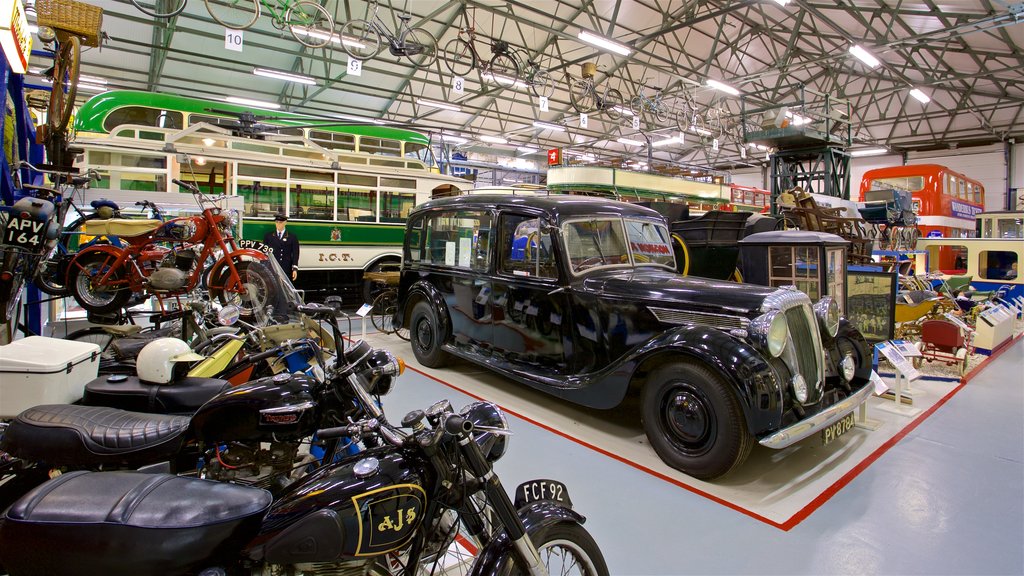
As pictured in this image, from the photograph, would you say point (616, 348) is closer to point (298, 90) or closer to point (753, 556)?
point (753, 556)

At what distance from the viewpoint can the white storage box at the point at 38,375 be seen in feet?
6.27

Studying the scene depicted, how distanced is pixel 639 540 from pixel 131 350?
10.2 feet

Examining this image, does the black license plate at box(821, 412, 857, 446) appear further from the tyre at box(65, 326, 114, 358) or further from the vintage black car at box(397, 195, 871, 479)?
the tyre at box(65, 326, 114, 358)

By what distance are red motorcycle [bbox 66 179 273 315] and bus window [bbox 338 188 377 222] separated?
270 centimetres

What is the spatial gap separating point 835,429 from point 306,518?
9.53 feet

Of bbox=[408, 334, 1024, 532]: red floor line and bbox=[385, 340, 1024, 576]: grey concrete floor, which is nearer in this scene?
bbox=[385, 340, 1024, 576]: grey concrete floor

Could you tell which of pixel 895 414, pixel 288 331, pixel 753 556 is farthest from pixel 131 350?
pixel 895 414

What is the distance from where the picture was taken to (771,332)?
2.70 m

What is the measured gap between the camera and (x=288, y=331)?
3332 mm

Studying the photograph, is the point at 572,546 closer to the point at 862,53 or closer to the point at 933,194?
the point at 862,53

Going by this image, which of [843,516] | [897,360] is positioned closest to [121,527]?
[843,516]

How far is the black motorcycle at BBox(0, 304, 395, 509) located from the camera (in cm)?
171

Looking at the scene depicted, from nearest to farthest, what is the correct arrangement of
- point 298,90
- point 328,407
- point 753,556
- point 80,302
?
point 328,407 < point 753,556 < point 80,302 < point 298,90

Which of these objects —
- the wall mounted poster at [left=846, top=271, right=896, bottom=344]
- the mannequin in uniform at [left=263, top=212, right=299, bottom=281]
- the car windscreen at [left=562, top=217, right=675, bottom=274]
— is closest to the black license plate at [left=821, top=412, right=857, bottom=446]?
the car windscreen at [left=562, top=217, right=675, bottom=274]
